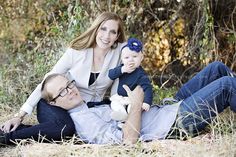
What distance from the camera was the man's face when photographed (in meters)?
3.76

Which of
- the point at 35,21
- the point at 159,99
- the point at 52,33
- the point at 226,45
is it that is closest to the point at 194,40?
the point at 226,45

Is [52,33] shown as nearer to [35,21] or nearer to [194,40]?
[35,21]

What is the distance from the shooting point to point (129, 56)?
373cm

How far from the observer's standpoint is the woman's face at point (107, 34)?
156 inches

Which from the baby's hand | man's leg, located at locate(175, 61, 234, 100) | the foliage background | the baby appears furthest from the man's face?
the foliage background

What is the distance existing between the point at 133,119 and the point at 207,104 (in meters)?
0.51

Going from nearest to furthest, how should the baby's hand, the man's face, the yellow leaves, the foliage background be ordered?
the baby's hand
the man's face
the foliage background
the yellow leaves

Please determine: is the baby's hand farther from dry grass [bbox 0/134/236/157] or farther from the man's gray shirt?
dry grass [bbox 0/134/236/157]

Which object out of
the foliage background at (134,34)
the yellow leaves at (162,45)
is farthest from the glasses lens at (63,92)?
the yellow leaves at (162,45)

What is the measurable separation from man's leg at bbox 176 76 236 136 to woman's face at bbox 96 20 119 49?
766 millimetres

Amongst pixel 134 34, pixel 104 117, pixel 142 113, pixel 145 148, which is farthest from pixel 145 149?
pixel 134 34

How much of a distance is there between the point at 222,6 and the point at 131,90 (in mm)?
2530

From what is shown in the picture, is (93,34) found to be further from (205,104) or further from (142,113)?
(205,104)

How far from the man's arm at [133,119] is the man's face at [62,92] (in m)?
0.38
